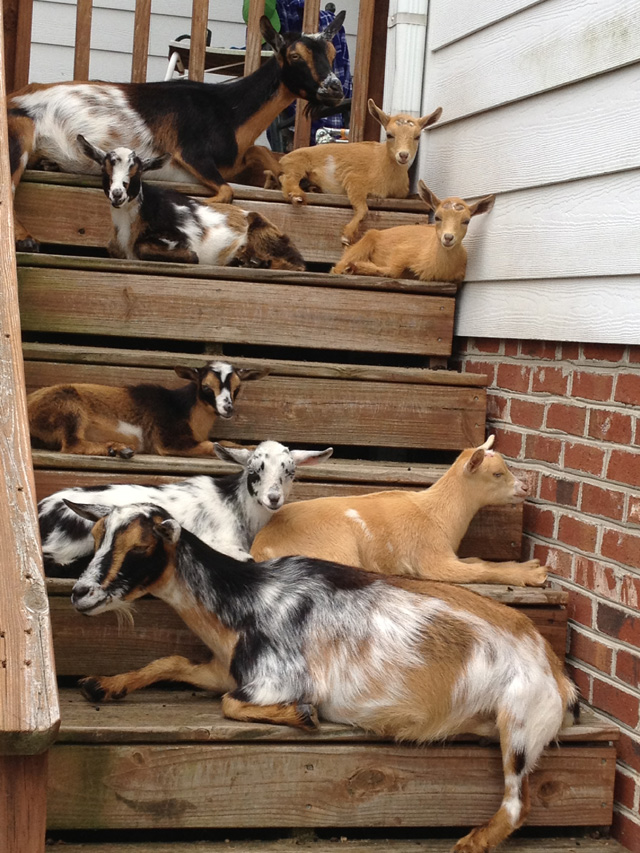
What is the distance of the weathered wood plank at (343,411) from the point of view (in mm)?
4164

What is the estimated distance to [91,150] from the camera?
4.65 meters

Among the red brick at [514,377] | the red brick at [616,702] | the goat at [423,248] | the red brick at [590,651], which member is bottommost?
the red brick at [616,702]

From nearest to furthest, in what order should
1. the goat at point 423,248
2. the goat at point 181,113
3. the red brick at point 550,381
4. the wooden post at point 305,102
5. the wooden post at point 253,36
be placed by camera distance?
the red brick at point 550,381 < the goat at point 423,248 < the goat at point 181,113 < the wooden post at point 253,36 < the wooden post at point 305,102

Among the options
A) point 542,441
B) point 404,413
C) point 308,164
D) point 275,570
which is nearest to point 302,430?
point 404,413

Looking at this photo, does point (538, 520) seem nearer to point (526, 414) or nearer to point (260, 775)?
point (526, 414)

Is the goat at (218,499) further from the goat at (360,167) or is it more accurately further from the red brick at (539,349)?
→ the goat at (360,167)

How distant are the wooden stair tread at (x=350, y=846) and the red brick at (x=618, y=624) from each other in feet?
1.91

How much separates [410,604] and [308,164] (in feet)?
9.48

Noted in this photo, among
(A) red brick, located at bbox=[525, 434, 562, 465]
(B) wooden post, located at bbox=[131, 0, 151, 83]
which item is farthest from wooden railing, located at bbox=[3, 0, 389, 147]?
(A) red brick, located at bbox=[525, 434, 562, 465]

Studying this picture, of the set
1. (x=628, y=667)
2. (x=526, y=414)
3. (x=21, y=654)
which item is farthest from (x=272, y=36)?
(x=21, y=654)

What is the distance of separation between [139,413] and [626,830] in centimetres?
220

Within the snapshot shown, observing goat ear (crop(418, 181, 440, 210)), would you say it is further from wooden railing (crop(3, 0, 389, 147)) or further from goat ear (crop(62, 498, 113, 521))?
goat ear (crop(62, 498, 113, 521))

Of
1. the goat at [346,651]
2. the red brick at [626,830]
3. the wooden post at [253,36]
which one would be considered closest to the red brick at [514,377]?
the goat at [346,651]

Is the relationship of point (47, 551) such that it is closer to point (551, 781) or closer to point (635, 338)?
point (551, 781)
